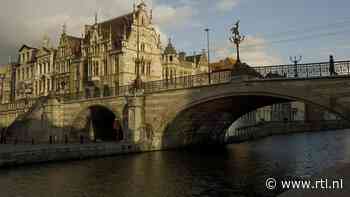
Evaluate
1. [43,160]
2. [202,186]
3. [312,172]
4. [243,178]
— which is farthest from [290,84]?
[43,160]

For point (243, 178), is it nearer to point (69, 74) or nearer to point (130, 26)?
point (130, 26)

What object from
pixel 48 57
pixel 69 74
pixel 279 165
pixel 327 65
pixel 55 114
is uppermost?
pixel 48 57

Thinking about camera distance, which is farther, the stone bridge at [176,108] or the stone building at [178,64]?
the stone building at [178,64]

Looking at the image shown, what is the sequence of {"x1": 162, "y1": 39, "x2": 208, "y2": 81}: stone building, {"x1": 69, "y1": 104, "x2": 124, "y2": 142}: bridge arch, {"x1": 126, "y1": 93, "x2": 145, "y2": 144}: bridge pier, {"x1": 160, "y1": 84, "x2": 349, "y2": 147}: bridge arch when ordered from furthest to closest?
{"x1": 162, "y1": 39, "x2": 208, "y2": 81}: stone building → {"x1": 69, "y1": 104, "x2": 124, "y2": 142}: bridge arch → {"x1": 126, "y1": 93, "x2": 145, "y2": 144}: bridge pier → {"x1": 160, "y1": 84, "x2": 349, "y2": 147}: bridge arch

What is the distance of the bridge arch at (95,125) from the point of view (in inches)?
2000

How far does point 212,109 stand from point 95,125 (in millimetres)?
24339

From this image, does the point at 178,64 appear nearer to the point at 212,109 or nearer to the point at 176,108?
the point at 212,109

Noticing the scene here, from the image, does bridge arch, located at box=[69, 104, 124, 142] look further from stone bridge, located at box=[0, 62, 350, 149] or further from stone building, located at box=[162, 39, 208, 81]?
stone building, located at box=[162, 39, 208, 81]

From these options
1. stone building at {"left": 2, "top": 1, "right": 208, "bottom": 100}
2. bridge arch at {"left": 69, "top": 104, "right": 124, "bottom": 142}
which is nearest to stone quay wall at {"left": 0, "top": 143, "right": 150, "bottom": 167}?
bridge arch at {"left": 69, "top": 104, "right": 124, "bottom": 142}

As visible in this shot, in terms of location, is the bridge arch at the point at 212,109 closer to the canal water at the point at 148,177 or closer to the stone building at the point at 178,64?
the canal water at the point at 148,177

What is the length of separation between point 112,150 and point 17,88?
66399 millimetres

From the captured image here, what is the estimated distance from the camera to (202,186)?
19.0 m

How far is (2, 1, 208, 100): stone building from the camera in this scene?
60.4m

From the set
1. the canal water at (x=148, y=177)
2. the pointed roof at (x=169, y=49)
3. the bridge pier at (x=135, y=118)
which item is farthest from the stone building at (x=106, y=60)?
the canal water at (x=148, y=177)
